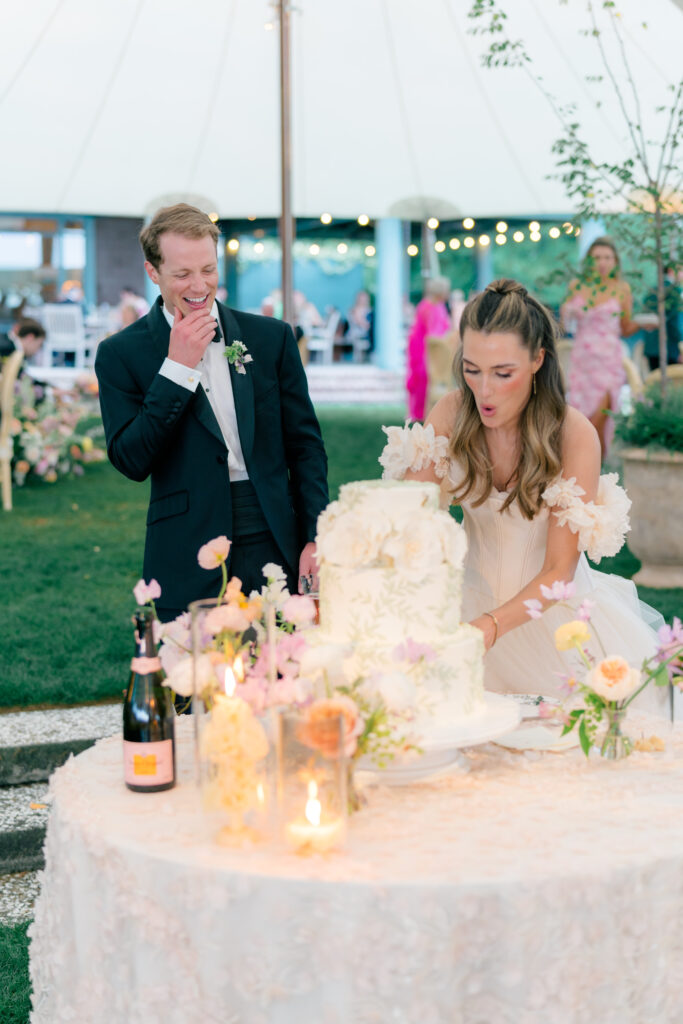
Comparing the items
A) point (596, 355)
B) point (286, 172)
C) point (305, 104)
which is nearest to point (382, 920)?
point (286, 172)

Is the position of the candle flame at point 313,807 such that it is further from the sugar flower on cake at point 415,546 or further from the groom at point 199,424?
the groom at point 199,424

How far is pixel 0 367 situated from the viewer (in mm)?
9789

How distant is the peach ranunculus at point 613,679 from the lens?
1921 millimetres

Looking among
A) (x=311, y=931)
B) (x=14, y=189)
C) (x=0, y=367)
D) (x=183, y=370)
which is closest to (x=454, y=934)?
(x=311, y=931)

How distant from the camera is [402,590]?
1.87m

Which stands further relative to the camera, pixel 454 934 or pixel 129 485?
pixel 129 485

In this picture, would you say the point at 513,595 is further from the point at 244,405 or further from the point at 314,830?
the point at 314,830

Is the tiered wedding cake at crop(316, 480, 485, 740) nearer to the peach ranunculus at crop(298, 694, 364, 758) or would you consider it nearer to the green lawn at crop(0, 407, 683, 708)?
the peach ranunculus at crop(298, 694, 364, 758)

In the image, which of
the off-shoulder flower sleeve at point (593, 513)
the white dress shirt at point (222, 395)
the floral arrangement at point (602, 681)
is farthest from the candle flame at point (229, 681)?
the white dress shirt at point (222, 395)

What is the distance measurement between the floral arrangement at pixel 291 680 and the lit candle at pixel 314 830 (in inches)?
3.0

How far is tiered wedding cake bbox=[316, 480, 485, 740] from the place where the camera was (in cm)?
185

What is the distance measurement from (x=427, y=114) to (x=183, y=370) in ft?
52.0

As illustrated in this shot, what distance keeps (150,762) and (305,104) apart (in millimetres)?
16646

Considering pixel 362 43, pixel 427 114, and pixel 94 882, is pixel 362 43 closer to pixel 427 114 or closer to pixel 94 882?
pixel 427 114
